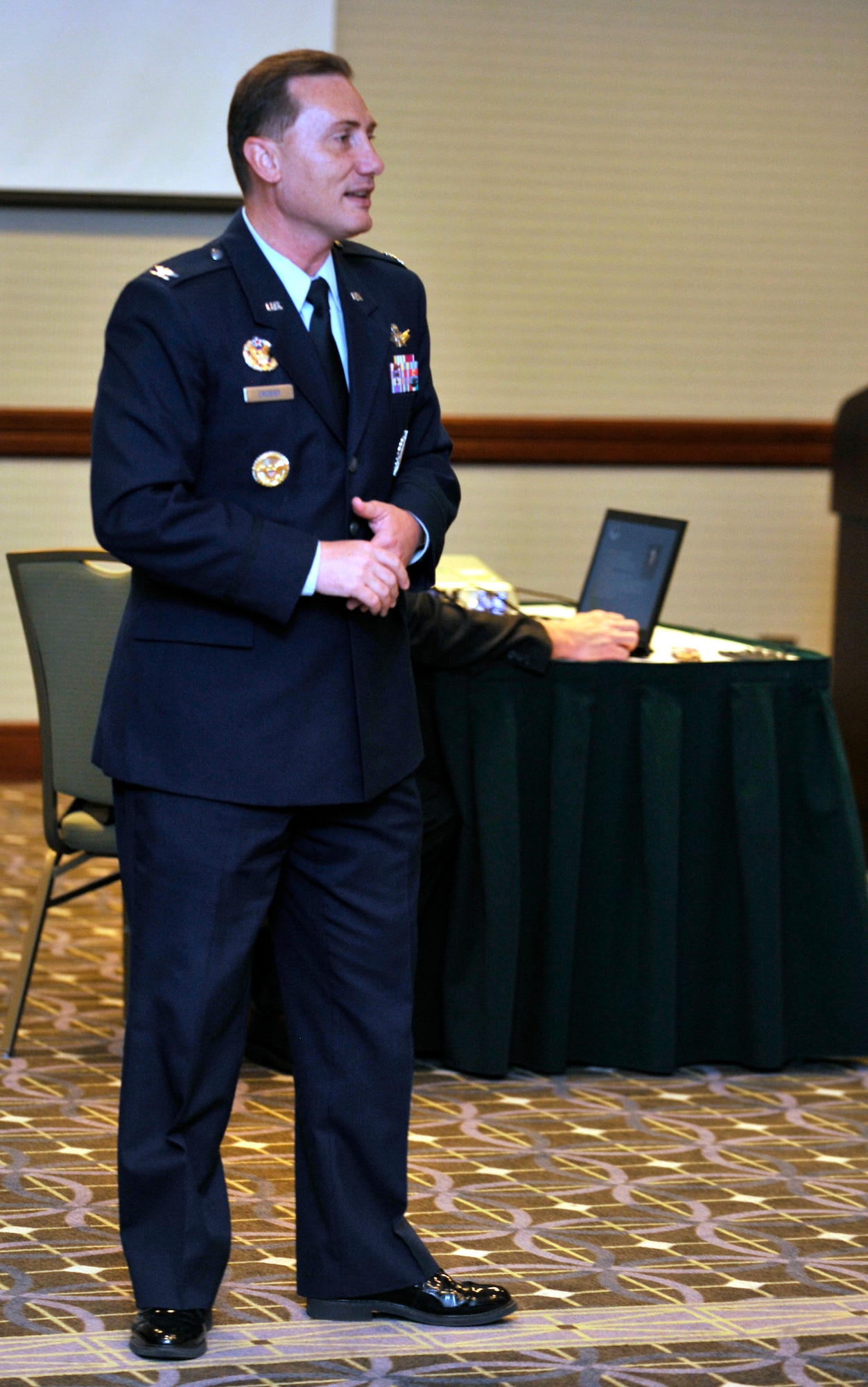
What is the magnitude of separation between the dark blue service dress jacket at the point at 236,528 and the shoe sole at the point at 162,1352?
0.70 m

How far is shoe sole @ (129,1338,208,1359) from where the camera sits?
7.12 feet

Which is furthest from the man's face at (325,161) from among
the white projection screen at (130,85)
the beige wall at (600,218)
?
the beige wall at (600,218)

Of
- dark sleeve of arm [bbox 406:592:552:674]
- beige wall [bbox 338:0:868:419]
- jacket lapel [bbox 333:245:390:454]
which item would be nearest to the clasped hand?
jacket lapel [bbox 333:245:390:454]

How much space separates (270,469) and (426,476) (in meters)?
0.29

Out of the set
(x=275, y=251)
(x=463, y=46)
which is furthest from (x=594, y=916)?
(x=463, y=46)

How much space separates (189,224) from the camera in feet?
19.0

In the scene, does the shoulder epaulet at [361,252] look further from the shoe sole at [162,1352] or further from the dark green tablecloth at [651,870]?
the shoe sole at [162,1352]

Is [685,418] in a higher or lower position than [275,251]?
higher

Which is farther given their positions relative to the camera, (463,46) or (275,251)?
(463,46)

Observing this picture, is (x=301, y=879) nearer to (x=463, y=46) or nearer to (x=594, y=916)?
(x=594, y=916)

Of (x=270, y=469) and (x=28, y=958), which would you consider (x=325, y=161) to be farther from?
(x=28, y=958)

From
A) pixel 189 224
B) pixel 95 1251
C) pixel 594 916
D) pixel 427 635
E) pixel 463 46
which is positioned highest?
pixel 463 46

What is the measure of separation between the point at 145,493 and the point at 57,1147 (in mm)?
1405

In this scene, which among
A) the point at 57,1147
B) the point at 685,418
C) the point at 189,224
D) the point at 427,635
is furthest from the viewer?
the point at 685,418
